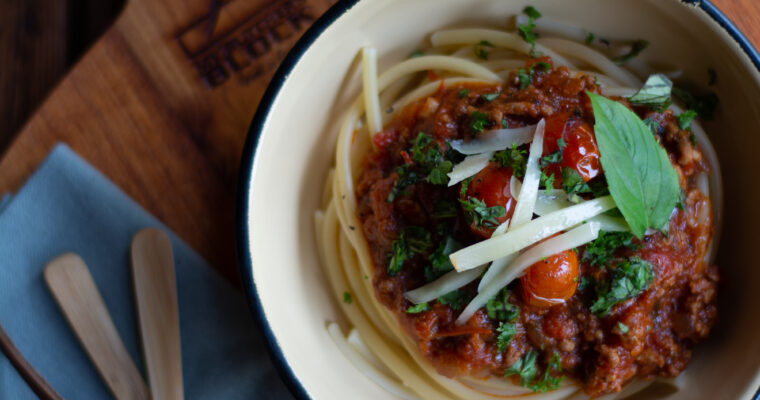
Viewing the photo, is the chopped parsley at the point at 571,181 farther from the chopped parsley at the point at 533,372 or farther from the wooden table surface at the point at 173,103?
the wooden table surface at the point at 173,103

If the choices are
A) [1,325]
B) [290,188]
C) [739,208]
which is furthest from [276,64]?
[739,208]

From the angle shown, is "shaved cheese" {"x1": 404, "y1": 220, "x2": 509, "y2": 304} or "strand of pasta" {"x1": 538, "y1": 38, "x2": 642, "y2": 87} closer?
"shaved cheese" {"x1": 404, "y1": 220, "x2": 509, "y2": 304}

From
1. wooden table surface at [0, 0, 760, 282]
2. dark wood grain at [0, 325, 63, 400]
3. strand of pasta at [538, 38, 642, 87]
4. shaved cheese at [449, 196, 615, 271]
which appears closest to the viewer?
shaved cheese at [449, 196, 615, 271]

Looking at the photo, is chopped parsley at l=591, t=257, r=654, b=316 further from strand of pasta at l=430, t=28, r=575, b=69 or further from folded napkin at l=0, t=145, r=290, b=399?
folded napkin at l=0, t=145, r=290, b=399

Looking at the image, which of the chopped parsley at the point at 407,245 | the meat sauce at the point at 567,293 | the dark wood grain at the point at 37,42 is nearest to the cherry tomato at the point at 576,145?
the meat sauce at the point at 567,293

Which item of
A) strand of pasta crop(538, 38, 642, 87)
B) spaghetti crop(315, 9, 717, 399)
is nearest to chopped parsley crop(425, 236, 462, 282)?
spaghetti crop(315, 9, 717, 399)

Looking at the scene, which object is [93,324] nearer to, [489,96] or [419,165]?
[419,165]
